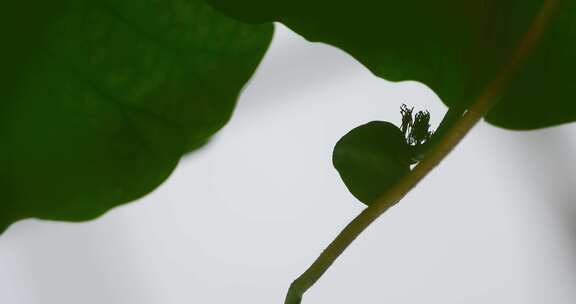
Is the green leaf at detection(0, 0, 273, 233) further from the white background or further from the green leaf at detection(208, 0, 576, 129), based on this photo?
the white background

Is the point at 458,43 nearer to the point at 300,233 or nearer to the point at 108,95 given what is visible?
the point at 108,95

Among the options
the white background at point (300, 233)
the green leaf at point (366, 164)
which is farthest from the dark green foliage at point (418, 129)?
the white background at point (300, 233)

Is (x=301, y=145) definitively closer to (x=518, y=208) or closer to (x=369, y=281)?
(x=369, y=281)

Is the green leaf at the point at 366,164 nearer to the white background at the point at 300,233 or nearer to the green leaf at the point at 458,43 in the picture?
the green leaf at the point at 458,43

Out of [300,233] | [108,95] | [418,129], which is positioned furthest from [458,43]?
[300,233]

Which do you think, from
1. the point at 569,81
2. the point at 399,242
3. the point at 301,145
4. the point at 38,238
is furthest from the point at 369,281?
the point at 569,81

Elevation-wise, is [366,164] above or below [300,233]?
above
